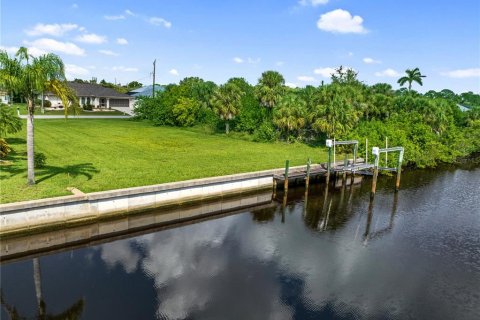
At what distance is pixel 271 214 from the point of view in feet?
87.9

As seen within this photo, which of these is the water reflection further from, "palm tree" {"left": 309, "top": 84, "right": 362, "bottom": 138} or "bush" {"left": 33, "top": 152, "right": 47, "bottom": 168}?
"palm tree" {"left": 309, "top": 84, "right": 362, "bottom": 138}

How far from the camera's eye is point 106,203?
72.9ft

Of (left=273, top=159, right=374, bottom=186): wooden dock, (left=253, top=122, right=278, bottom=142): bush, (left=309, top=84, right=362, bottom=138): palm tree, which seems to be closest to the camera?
(left=273, top=159, right=374, bottom=186): wooden dock

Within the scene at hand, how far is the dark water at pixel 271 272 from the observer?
14.9 m

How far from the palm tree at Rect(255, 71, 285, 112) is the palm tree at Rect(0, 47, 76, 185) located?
35.6m

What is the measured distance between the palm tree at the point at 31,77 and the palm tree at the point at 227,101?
3331 cm

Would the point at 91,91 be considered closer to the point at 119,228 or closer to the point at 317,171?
the point at 317,171

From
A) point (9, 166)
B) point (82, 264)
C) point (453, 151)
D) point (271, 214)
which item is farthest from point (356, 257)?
point (453, 151)

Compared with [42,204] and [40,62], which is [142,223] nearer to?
[42,204]

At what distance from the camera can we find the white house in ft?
250

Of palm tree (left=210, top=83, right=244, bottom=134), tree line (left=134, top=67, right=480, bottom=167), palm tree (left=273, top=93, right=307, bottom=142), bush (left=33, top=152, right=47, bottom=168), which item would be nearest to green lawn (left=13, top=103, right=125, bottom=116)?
tree line (left=134, top=67, right=480, bottom=167)

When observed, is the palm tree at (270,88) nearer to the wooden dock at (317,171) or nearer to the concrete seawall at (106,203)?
the wooden dock at (317,171)

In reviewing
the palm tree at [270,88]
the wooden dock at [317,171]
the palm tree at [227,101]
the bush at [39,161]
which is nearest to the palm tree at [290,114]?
the palm tree at [270,88]

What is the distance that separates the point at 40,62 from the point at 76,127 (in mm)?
34246
